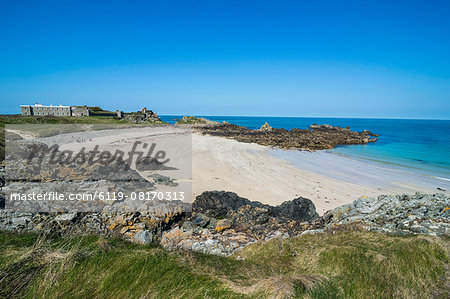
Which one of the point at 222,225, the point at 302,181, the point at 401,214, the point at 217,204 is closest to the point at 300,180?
the point at 302,181

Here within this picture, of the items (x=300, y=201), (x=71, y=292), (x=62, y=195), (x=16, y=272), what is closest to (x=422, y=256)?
(x=300, y=201)

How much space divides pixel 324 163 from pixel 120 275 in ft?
82.0

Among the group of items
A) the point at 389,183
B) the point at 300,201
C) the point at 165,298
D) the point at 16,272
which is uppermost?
the point at 16,272

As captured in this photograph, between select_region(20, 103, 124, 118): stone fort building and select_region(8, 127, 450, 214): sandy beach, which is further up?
select_region(20, 103, 124, 118): stone fort building

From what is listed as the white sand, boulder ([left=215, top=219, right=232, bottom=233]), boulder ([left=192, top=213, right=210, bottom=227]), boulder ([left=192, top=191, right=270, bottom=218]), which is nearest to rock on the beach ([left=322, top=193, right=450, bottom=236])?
the white sand

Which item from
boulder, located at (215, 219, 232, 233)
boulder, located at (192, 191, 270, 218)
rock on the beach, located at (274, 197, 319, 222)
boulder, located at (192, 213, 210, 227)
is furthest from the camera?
rock on the beach, located at (274, 197, 319, 222)

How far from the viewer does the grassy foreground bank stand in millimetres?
2820

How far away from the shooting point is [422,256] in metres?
4.02

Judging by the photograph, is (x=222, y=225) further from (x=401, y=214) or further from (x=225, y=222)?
(x=401, y=214)

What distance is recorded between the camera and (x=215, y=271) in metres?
3.46

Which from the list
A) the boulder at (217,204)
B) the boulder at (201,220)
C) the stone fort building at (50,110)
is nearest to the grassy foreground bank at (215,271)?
the boulder at (201,220)

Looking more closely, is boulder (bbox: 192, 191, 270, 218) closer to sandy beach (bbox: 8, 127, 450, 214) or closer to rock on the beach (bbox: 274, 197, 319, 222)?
rock on the beach (bbox: 274, 197, 319, 222)

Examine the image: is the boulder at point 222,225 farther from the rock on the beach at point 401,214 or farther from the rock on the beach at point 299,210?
the rock on the beach at point 401,214

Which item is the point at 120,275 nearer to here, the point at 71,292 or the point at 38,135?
the point at 71,292
